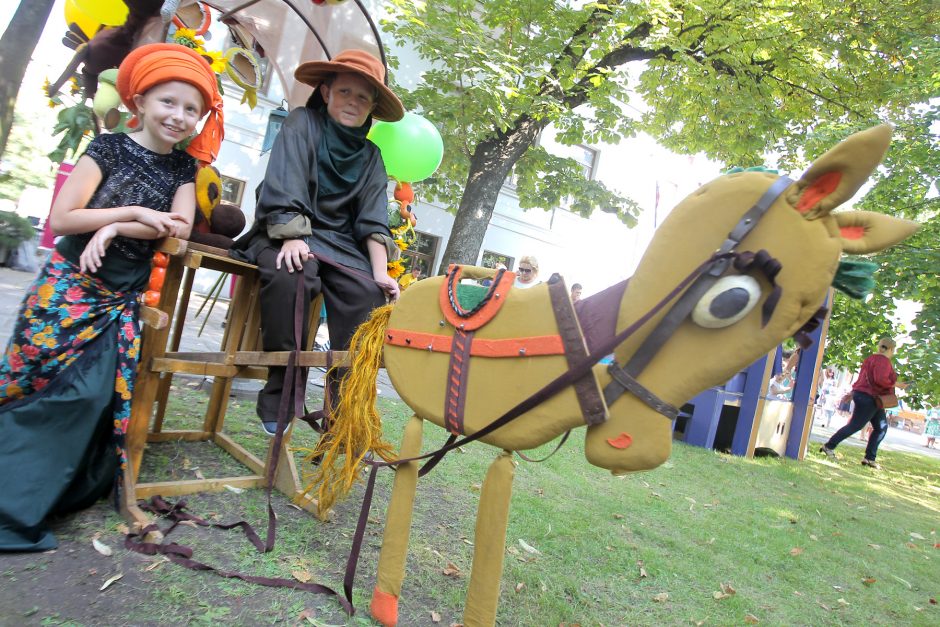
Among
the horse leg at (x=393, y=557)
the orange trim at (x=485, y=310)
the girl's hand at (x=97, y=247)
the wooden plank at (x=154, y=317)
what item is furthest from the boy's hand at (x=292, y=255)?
the horse leg at (x=393, y=557)

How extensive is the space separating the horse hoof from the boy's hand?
4.23 feet

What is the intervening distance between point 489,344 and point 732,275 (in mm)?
740

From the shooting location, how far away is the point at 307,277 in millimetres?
2293

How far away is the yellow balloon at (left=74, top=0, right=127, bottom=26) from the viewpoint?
2654mm

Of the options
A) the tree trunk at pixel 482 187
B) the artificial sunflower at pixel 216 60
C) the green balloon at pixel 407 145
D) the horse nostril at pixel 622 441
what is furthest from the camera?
the tree trunk at pixel 482 187

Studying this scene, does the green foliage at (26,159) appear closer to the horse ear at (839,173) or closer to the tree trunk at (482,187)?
the tree trunk at (482,187)

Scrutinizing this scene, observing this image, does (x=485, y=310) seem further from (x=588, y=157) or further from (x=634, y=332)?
(x=588, y=157)

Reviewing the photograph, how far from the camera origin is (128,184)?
7.20ft

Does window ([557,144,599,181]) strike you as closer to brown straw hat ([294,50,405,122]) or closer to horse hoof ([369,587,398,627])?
brown straw hat ([294,50,405,122])

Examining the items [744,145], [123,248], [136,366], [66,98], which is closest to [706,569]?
[136,366]

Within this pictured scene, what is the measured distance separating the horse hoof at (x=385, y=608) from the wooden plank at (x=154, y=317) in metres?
1.35

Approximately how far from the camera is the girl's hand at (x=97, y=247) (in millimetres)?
2031

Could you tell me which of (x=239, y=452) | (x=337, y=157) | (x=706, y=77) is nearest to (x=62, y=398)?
(x=239, y=452)

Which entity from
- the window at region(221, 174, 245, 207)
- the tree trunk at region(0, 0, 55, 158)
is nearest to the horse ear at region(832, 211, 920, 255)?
the tree trunk at region(0, 0, 55, 158)
